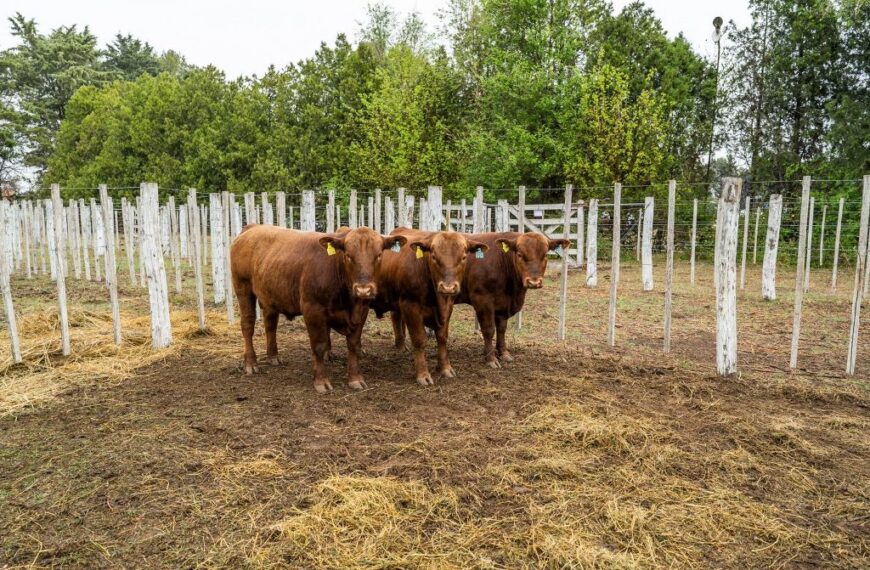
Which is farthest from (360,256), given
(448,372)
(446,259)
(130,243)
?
(130,243)

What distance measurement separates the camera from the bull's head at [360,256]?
5508mm

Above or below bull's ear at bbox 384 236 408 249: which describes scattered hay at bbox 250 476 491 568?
below

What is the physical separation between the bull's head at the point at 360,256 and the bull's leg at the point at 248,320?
164 cm

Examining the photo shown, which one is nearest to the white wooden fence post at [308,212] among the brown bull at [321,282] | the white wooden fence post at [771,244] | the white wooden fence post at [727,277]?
the brown bull at [321,282]

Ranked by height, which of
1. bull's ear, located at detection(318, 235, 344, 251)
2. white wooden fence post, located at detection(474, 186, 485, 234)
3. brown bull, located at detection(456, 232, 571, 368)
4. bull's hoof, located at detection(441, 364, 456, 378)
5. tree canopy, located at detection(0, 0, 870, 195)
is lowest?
bull's hoof, located at detection(441, 364, 456, 378)

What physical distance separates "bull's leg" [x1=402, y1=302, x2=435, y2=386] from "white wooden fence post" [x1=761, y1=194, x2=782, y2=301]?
867 centimetres

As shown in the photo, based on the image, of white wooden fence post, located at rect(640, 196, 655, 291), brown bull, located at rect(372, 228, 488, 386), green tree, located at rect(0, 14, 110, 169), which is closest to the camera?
brown bull, located at rect(372, 228, 488, 386)

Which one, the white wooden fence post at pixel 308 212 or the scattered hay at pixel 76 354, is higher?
the white wooden fence post at pixel 308 212

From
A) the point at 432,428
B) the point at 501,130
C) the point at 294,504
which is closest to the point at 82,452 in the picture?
the point at 294,504

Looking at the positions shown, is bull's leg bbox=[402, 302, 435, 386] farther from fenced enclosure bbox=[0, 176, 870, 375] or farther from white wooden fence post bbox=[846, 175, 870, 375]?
white wooden fence post bbox=[846, 175, 870, 375]

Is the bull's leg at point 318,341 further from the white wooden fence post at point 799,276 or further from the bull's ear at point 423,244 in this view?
the white wooden fence post at point 799,276

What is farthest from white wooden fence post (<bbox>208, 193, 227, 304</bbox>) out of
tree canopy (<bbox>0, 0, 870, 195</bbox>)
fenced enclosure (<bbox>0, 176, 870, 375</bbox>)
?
tree canopy (<bbox>0, 0, 870, 195</bbox>)

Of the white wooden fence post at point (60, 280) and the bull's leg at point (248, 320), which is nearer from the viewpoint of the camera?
the bull's leg at point (248, 320)

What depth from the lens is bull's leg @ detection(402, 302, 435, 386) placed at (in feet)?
20.3
